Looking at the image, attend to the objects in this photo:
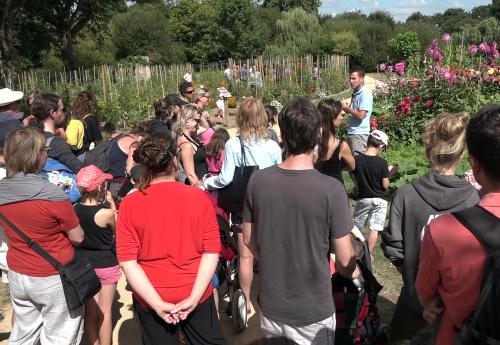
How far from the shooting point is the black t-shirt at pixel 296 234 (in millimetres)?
2258

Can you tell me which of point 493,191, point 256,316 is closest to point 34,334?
point 256,316

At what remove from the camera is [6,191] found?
9.11ft

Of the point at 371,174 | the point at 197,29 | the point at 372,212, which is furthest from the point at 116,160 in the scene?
the point at 197,29

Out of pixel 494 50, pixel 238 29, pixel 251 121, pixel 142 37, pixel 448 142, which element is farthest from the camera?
pixel 238 29

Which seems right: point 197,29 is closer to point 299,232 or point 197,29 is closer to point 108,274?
point 108,274

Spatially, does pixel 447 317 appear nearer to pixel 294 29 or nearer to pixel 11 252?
pixel 11 252

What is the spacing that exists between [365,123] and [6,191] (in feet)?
16.7

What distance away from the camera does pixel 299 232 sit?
2.31 m

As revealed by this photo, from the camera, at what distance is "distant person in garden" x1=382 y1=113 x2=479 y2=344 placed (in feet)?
8.27

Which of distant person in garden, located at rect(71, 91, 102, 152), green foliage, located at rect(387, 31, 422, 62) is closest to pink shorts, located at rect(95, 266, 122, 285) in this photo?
distant person in garden, located at rect(71, 91, 102, 152)

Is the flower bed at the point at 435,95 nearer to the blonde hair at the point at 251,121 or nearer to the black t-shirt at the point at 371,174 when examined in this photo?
the black t-shirt at the point at 371,174

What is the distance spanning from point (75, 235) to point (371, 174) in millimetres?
2925

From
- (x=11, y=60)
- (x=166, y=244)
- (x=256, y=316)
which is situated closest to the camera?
(x=166, y=244)

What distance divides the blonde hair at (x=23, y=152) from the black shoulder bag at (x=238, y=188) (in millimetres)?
1551
